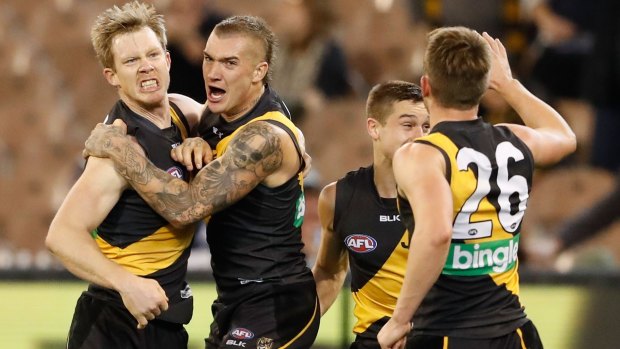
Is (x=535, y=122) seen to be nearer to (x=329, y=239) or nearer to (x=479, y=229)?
(x=479, y=229)

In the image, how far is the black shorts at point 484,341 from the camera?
425 centimetres

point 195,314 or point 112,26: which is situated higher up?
point 112,26

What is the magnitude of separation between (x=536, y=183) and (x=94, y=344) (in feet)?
15.0

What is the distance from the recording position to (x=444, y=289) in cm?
431

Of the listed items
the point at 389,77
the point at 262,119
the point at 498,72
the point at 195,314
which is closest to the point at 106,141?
the point at 262,119

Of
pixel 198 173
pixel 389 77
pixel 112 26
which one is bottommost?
pixel 198 173

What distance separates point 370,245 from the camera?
4.94m

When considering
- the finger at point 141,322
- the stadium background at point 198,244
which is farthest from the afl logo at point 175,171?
the stadium background at point 198,244

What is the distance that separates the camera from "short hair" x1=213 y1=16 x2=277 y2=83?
4777 mm

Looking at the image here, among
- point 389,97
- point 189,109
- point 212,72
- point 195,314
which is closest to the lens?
point 212,72

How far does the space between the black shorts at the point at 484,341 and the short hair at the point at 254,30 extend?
1294mm

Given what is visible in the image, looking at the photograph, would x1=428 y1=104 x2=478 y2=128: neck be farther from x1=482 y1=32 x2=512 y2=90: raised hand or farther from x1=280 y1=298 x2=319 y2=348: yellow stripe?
x1=280 y1=298 x2=319 y2=348: yellow stripe

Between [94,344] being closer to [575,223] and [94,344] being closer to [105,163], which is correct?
[105,163]

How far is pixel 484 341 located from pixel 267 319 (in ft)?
2.99
